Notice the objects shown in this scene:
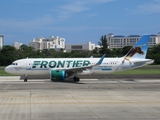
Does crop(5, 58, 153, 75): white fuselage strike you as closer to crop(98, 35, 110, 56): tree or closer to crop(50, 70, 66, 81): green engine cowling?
crop(50, 70, 66, 81): green engine cowling

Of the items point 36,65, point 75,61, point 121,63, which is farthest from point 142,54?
point 36,65

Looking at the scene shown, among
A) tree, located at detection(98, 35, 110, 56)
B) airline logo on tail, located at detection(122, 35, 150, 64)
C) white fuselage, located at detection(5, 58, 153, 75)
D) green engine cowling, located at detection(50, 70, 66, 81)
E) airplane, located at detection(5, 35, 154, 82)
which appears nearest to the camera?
green engine cowling, located at detection(50, 70, 66, 81)

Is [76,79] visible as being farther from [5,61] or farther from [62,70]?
[5,61]

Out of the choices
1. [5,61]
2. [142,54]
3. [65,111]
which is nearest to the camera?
[65,111]

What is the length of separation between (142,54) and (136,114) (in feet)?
85.0

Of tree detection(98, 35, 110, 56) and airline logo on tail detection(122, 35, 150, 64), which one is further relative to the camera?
tree detection(98, 35, 110, 56)

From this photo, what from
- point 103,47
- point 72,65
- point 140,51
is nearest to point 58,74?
point 72,65

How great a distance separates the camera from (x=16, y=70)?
115 feet

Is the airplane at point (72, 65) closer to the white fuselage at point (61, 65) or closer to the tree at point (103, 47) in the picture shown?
the white fuselage at point (61, 65)

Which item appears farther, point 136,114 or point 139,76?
point 139,76

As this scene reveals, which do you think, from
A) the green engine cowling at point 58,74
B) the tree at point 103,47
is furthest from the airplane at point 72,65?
the tree at point 103,47

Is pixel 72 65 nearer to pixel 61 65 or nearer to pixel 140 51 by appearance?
pixel 61 65

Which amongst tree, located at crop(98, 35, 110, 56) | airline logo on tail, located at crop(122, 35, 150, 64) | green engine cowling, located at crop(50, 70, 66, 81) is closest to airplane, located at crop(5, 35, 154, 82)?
airline logo on tail, located at crop(122, 35, 150, 64)

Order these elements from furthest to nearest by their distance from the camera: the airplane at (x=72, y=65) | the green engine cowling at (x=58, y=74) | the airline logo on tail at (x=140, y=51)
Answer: the airline logo on tail at (x=140, y=51), the airplane at (x=72, y=65), the green engine cowling at (x=58, y=74)
